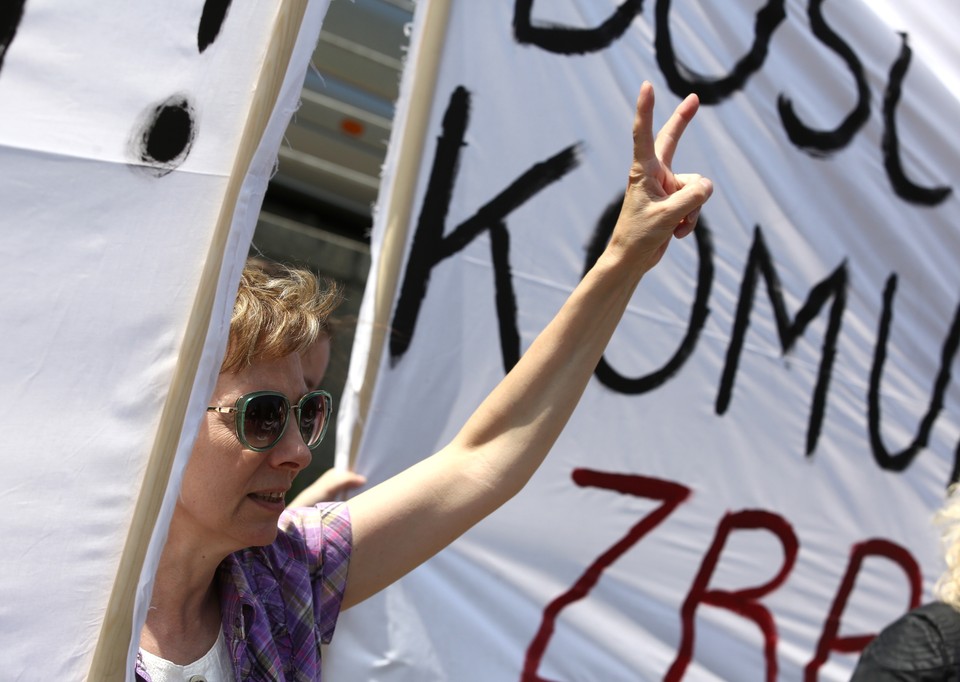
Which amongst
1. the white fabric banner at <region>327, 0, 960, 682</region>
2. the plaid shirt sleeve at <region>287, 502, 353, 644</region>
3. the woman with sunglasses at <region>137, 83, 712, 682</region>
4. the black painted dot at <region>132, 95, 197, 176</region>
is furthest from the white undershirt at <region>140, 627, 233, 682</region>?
the white fabric banner at <region>327, 0, 960, 682</region>

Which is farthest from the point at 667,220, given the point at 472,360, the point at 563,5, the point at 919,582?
the point at 919,582

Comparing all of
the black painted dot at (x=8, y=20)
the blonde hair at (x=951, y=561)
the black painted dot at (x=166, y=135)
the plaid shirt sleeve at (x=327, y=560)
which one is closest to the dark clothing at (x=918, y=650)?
the blonde hair at (x=951, y=561)

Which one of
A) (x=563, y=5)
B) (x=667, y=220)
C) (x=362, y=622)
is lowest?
(x=362, y=622)

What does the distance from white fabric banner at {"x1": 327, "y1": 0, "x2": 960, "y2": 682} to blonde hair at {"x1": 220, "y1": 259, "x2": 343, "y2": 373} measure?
0.62 meters

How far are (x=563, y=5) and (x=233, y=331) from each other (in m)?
1.15

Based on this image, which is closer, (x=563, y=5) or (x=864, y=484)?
(x=563, y=5)

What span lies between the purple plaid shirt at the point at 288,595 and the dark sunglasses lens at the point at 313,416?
10 centimetres

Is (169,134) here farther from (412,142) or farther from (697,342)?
(697,342)

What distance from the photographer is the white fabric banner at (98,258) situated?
0.95 metres

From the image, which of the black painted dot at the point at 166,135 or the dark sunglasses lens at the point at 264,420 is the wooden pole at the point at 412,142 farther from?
the black painted dot at the point at 166,135

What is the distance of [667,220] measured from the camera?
121 centimetres

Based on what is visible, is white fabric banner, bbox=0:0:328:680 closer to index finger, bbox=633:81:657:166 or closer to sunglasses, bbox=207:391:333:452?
sunglasses, bbox=207:391:333:452

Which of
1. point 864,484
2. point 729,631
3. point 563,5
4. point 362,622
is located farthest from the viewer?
point 864,484

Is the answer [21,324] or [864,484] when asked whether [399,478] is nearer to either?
[21,324]
